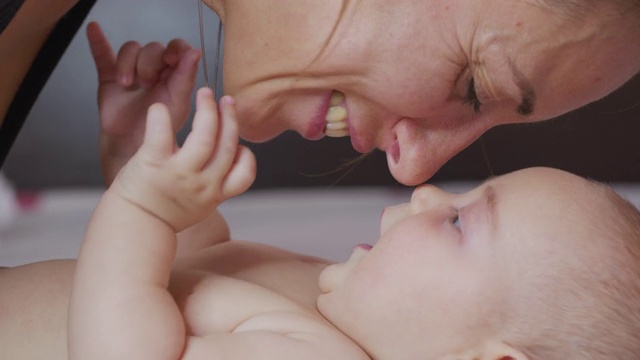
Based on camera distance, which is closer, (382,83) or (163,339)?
(163,339)

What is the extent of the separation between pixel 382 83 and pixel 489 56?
4.4 inches

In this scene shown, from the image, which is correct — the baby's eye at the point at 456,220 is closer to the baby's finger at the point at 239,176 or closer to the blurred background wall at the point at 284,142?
the baby's finger at the point at 239,176

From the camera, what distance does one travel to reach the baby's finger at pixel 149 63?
1.21 meters

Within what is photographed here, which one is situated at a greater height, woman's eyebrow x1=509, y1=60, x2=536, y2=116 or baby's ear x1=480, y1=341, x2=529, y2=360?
woman's eyebrow x1=509, y1=60, x2=536, y2=116

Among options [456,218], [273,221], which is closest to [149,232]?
[456,218]

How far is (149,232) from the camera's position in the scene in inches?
36.3

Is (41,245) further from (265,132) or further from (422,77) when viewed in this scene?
(422,77)

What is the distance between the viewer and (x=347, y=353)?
0.94 meters

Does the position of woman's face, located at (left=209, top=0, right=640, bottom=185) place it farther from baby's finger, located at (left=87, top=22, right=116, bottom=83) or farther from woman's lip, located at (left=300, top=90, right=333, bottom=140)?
baby's finger, located at (left=87, top=22, right=116, bottom=83)

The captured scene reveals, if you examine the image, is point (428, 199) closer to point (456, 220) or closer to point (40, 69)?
point (456, 220)

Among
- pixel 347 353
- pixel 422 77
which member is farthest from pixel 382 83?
pixel 347 353

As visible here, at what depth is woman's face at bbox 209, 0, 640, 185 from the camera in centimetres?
93

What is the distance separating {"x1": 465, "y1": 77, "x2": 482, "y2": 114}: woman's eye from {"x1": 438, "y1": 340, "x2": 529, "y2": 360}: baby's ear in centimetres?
25

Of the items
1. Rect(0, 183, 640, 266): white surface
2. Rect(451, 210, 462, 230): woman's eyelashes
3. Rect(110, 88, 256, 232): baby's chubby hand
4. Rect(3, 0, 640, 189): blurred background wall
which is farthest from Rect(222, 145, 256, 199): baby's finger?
Rect(3, 0, 640, 189): blurred background wall
